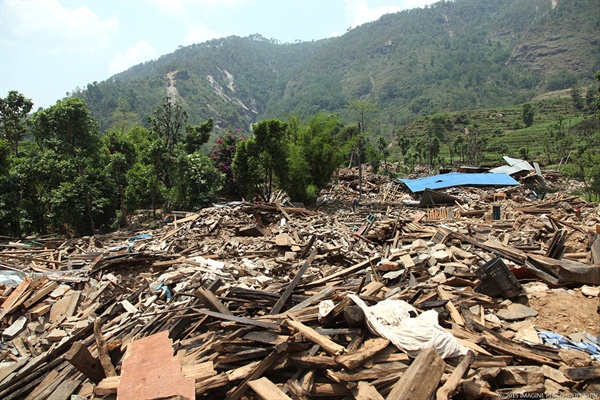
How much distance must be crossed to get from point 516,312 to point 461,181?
60.3ft

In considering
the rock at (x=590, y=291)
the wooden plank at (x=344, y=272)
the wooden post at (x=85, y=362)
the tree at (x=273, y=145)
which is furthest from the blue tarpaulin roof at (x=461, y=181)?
the wooden post at (x=85, y=362)

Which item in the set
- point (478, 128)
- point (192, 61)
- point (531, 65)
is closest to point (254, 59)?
point (192, 61)

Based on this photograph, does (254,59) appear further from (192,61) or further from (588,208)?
(588,208)

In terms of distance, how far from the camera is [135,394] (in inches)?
115

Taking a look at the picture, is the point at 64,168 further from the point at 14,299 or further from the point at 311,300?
the point at 311,300

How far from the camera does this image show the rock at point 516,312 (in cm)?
439

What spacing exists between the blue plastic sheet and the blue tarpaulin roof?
1749 cm

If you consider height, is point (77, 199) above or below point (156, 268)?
above

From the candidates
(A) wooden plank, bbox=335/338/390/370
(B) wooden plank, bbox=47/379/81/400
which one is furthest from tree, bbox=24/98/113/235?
(A) wooden plank, bbox=335/338/390/370

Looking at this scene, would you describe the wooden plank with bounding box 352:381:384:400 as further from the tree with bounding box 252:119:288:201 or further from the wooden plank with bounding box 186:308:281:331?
the tree with bounding box 252:119:288:201

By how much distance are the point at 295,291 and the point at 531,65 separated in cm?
14197

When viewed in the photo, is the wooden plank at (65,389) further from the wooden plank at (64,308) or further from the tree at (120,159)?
the tree at (120,159)

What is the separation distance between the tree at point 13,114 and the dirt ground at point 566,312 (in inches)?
847

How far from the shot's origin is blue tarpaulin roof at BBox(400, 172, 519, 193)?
68.4ft
